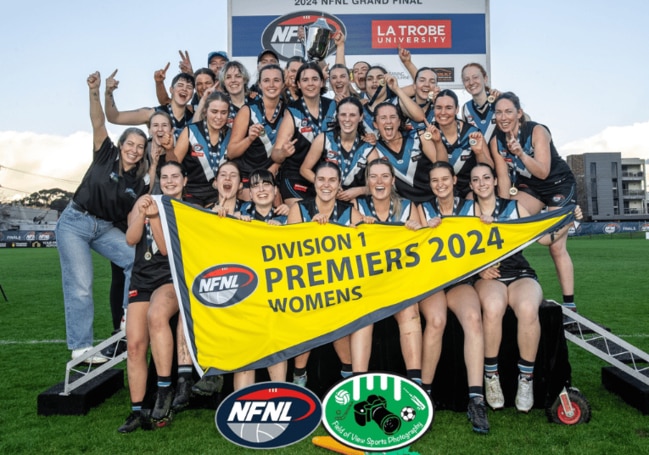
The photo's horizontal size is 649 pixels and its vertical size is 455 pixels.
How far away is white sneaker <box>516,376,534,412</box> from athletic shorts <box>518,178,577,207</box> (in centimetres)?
174

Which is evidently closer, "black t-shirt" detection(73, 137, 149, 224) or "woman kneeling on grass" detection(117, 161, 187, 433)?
"woman kneeling on grass" detection(117, 161, 187, 433)

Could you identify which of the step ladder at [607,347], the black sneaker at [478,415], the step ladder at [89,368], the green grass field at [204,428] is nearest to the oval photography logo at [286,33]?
the green grass field at [204,428]

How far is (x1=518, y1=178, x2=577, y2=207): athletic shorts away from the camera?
4.35 meters

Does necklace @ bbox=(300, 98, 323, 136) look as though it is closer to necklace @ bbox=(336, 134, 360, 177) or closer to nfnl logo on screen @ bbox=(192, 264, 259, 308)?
necklace @ bbox=(336, 134, 360, 177)

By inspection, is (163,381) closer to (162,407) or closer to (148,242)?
(162,407)

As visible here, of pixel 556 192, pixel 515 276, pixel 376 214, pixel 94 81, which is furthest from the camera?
pixel 556 192

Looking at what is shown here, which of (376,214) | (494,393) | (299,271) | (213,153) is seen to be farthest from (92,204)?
(494,393)

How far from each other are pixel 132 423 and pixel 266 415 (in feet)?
3.13

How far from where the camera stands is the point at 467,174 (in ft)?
14.0

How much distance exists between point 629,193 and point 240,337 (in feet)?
270

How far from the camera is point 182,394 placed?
10.6 ft

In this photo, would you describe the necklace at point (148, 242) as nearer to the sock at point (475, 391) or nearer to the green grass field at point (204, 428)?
the green grass field at point (204, 428)

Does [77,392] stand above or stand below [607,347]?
below

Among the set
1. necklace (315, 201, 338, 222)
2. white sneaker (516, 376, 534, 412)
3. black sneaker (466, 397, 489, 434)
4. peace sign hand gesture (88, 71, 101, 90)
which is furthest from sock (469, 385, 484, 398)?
peace sign hand gesture (88, 71, 101, 90)
